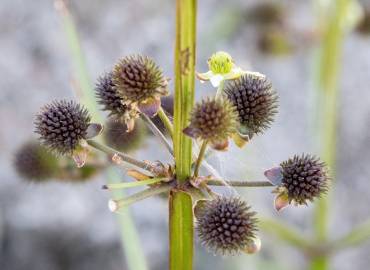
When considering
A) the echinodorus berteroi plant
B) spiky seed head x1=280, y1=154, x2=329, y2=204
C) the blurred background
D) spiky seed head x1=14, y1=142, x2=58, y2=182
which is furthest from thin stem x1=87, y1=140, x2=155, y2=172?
the blurred background

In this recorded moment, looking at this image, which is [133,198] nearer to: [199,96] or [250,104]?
[250,104]

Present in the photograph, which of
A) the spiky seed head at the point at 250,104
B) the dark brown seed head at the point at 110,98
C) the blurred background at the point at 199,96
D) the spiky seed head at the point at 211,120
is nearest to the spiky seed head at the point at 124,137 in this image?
the dark brown seed head at the point at 110,98

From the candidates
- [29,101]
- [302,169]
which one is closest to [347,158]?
[29,101]

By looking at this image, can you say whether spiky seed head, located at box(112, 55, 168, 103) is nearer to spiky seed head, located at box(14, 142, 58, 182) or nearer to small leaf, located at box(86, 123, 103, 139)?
small leaf, located at box(86, 123, 103, 139)

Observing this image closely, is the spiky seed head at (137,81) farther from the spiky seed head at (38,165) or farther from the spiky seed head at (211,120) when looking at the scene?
the spiky seed head at (38,165)

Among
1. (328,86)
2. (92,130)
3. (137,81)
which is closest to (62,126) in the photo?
(92,130)

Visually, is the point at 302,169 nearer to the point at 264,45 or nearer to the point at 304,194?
the point at 304,194
